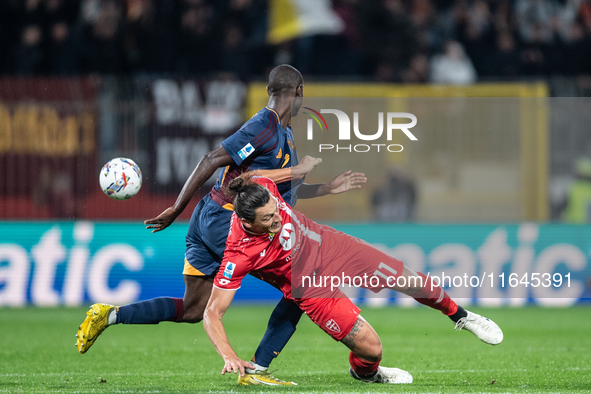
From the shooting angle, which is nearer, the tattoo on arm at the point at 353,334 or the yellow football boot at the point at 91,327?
the tattoo on arm at the point at 353,334

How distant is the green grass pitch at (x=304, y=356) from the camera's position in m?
5.45

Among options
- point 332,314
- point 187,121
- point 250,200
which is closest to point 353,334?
point 332,314

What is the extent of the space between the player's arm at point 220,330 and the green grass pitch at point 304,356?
63 cm

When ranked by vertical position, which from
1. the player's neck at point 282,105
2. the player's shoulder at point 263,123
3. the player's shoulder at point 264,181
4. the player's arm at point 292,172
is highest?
the player's neck at point 282,105

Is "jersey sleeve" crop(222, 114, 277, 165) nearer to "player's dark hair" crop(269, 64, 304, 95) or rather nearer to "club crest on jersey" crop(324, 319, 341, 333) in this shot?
"player's dark hair" crop(269, 64, 304, 95)

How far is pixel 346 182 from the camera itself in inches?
226

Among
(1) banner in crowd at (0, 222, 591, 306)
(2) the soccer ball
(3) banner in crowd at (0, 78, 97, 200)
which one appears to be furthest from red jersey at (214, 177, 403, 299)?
(3) banner in crowd at (0, 78, 97, 200)

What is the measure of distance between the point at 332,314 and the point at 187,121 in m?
6.75

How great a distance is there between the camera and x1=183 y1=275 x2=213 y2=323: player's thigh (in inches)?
235

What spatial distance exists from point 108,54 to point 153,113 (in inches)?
84.6

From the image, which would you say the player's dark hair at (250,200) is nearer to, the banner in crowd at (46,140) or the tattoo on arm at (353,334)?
the tattoo on arm at (353,334)

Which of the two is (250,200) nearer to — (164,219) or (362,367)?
(164,219)

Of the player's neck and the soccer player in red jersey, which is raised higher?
the player's neck

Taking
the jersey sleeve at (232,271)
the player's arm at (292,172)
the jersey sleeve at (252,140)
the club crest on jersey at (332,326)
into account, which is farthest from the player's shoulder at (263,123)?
the club crest on jersey at (332,326)
